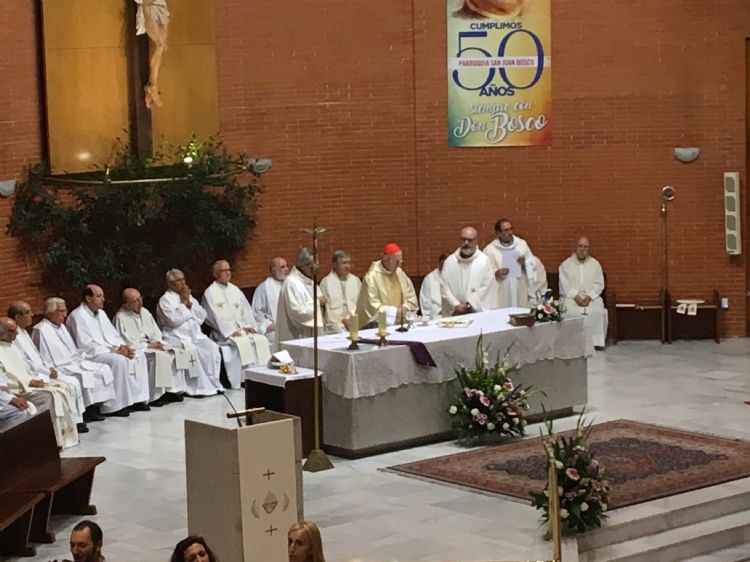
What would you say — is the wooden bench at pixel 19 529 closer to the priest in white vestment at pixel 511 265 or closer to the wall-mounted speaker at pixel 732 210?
the priest in white vestment at pixel 511 265

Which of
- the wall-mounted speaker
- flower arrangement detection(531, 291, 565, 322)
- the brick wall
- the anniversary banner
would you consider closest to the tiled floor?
flower arrangement detection(531, 291, 565, 322)

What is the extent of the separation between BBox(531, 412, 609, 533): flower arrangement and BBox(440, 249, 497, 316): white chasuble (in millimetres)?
5474

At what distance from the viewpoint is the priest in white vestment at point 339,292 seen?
1334cm

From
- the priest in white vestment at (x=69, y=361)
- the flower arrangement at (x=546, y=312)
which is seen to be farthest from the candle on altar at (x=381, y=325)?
the priest in white vestment at (x=69, y=361)

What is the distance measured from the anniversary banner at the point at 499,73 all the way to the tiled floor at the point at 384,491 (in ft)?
11.3

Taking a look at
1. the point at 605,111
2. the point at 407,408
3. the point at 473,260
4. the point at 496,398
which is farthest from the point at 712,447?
the point at 605,111

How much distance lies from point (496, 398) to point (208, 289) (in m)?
4.52

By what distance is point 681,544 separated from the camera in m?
8.43

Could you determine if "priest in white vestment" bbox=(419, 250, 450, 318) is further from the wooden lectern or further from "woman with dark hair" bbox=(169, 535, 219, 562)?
"woman with dark hair" bbox=(169, 535, 219, 562)

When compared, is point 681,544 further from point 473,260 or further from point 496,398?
point 473,260

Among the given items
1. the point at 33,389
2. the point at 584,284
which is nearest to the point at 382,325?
the point at 33,389

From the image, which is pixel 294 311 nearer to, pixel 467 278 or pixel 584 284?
pixel 467 278

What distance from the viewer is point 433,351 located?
10.7 m

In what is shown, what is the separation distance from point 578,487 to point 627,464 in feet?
5.77
